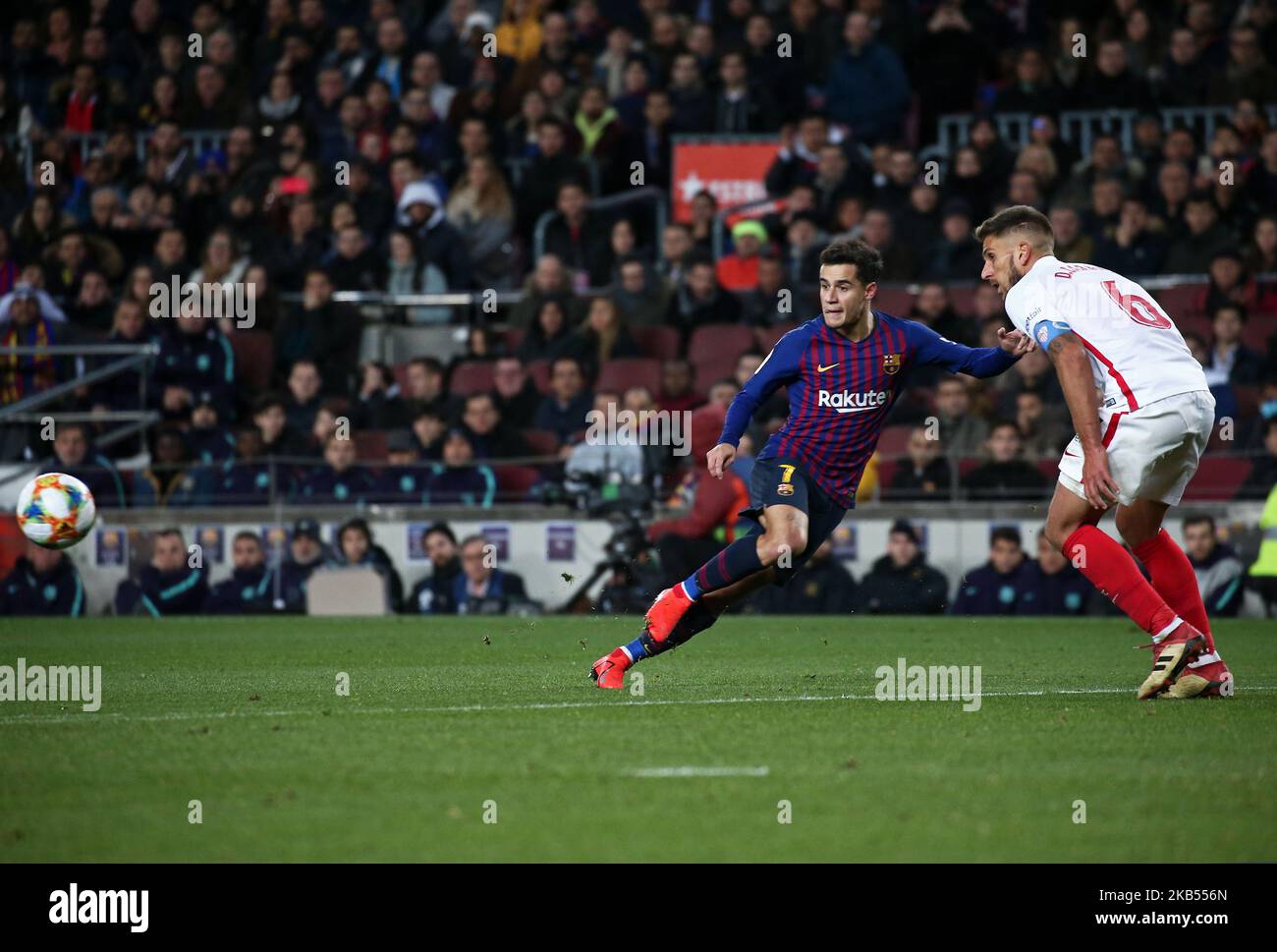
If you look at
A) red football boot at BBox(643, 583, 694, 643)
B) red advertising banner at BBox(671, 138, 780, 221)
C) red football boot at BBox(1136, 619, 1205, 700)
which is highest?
red advertising banner at BBox(671, 138, 780, 221)

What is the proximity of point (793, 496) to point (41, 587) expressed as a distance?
385 inches

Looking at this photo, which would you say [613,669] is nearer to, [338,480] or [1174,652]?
[1174,652]

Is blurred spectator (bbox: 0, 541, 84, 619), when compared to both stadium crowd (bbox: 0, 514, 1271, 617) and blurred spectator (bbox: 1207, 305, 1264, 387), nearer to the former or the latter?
stadium crowd (bbox: 0, 514, 1271, 617)

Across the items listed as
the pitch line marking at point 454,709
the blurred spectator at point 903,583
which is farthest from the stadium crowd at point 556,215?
the pitch line marking at point 454,709

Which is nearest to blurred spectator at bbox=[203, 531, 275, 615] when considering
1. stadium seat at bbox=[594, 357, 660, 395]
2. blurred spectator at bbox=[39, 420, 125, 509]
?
blurred spectator at bbox=[39, 420, 125, 509]

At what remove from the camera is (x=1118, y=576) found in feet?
26.8

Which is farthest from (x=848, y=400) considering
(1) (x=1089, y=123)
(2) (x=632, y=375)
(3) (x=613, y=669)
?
(1) (x=1089, y=123)

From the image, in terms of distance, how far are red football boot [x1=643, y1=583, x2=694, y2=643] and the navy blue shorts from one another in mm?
425

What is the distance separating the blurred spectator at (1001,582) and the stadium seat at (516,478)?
3616mm

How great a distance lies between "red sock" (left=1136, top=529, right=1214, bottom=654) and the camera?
332 inches

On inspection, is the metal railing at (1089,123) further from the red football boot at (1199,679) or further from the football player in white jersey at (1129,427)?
the red football boot at (1199,679)

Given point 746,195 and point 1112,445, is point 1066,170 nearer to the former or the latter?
point 746,195
